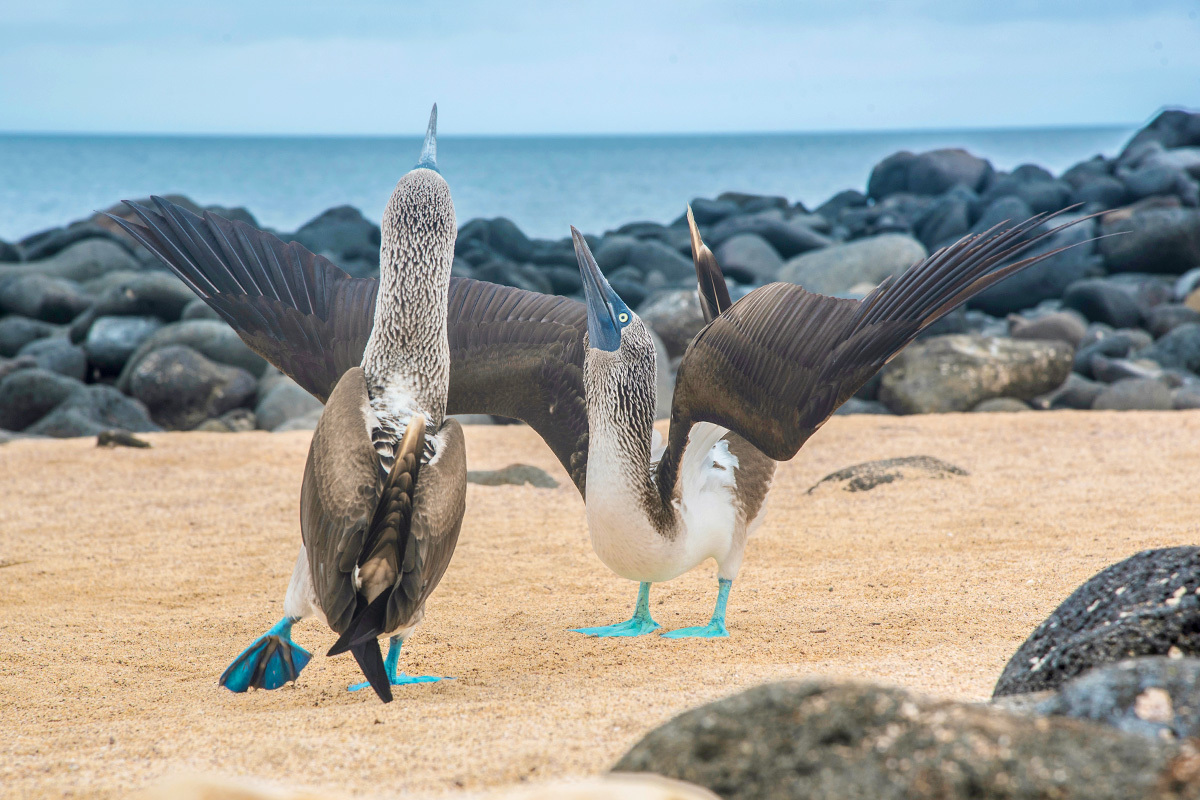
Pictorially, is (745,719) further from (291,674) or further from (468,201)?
(468,201)

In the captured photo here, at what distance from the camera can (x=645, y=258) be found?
2033cm

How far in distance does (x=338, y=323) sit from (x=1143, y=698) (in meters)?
3.30

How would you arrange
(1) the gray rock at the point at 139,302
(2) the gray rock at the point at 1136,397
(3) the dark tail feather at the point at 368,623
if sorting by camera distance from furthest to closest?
(1) the gray rock at the point at 139,302 < (2) the gray rock at the point at 1136,397 < (3) the dark tail feather at the point at 368,623

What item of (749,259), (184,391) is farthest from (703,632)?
(749,259)

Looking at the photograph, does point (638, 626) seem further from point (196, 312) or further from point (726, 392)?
point (196, 312)

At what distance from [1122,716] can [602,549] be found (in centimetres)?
221

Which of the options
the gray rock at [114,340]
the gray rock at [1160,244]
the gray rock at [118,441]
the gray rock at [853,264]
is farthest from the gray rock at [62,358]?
the gray rock at [1160,244]

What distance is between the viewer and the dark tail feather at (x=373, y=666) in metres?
3.01

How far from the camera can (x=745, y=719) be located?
5.53 ft

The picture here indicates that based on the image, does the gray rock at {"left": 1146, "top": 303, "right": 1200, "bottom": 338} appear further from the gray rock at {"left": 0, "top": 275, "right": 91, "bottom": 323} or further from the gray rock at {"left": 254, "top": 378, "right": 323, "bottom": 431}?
the gray rock at {"left": 0, "top": 275, "right": 91, "bottom": 323}

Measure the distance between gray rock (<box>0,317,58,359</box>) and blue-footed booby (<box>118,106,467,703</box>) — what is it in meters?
11.2

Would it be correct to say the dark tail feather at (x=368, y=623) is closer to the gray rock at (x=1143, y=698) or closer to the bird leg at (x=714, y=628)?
the bird leg at (x=714, y=628)

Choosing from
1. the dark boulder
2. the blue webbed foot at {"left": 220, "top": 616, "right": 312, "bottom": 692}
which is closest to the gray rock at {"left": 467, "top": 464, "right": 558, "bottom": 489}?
the blue webbed foot at {"left": 220, "top": 616, "right": 312, "bottom": 692}

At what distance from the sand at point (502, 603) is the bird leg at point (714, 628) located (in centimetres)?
8
